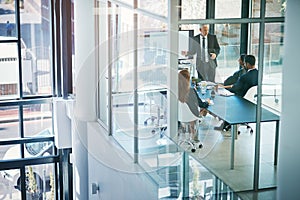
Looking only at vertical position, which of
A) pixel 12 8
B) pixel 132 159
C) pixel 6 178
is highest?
pixel 12 8

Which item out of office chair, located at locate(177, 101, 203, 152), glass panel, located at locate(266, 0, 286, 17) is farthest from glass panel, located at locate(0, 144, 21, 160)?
glass panel, located at locate(266, 0, 286, 17)

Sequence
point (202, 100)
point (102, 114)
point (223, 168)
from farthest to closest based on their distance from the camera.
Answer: point (102, 114) < point (202, 100) < point (223, 168)

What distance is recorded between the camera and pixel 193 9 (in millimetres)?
4441

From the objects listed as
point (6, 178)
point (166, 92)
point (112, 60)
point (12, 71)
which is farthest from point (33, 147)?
point (166, 92)

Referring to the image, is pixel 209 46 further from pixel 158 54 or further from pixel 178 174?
pixel 178 174

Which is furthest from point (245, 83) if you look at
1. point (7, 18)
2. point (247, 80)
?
point (7, 18)

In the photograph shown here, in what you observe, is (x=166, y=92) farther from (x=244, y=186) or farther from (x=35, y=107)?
(x=35, y=107)

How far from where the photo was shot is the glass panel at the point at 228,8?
13.5 ft

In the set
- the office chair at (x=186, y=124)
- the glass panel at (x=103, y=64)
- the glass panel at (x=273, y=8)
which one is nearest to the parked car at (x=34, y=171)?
the glass panel at (x=103, y=64)

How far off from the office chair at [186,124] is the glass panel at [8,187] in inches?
206

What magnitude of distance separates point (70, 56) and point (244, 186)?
5.37 meters

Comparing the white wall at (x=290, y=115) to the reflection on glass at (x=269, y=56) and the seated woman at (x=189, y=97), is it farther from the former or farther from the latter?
the seated woman at (x=189, y=97)

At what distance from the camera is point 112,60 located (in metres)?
6.62

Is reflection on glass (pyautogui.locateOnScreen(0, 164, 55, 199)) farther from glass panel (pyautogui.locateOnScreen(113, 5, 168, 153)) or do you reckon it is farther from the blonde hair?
the blonde hair
